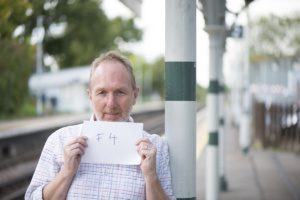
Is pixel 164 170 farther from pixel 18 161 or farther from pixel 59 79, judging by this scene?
pixel 59 79

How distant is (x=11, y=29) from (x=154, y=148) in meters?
8.10

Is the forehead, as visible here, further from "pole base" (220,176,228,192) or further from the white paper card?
"pole base" (220,176,228,192)

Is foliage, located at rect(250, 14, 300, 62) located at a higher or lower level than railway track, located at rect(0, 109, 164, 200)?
higher

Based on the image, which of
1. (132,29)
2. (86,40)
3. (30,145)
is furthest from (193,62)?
(132,29)

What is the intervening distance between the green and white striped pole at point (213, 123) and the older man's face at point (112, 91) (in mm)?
4684

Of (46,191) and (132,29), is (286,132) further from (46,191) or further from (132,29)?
(132,29)

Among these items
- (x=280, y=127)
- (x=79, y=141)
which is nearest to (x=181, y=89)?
(x=79, y=141)

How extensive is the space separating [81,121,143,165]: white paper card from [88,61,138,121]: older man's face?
73 mm

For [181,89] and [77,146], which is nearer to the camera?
[77,146]

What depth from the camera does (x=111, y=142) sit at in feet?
8.80

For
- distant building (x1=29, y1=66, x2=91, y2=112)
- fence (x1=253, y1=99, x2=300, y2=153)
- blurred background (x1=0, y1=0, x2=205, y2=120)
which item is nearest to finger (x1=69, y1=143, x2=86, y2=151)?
fence (x1=253, y1=99, x2=300, y2=153)

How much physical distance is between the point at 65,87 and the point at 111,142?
4649cm

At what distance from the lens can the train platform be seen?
971 cm

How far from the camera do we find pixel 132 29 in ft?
227
